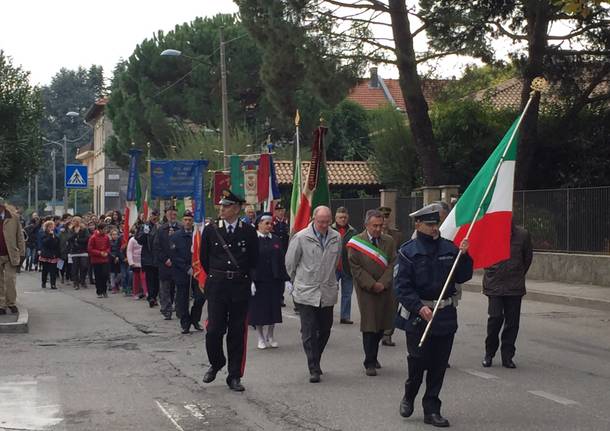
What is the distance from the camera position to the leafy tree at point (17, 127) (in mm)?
20891

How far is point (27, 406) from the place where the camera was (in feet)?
29.8

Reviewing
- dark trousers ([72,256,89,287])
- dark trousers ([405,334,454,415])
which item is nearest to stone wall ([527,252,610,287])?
dark trousers ([72,256,89,287])

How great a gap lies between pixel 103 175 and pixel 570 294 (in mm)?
64054

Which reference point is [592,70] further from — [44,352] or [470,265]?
[470,265]

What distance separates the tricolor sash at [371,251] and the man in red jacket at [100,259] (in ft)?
43.2

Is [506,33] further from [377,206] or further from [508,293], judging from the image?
[508,293]

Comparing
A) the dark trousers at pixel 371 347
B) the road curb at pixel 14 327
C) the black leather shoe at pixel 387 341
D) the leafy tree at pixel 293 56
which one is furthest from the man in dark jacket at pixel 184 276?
the leafy tree at pixel 293 56

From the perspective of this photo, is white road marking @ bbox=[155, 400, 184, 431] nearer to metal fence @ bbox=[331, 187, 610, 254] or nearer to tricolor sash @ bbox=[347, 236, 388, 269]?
tricolor sash @ bbox=[347, 236, 388, 269]

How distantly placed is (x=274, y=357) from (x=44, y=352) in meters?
2.88

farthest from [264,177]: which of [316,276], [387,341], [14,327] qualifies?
[316,276]

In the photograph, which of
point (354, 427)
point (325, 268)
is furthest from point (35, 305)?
point (354, 427)

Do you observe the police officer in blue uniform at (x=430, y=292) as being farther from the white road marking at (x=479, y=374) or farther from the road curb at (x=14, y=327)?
the road curb at (x=14, y=327)

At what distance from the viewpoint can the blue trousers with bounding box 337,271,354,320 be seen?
50.7ft

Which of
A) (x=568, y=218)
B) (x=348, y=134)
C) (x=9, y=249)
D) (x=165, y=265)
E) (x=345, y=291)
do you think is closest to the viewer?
(x=345, y=291)
